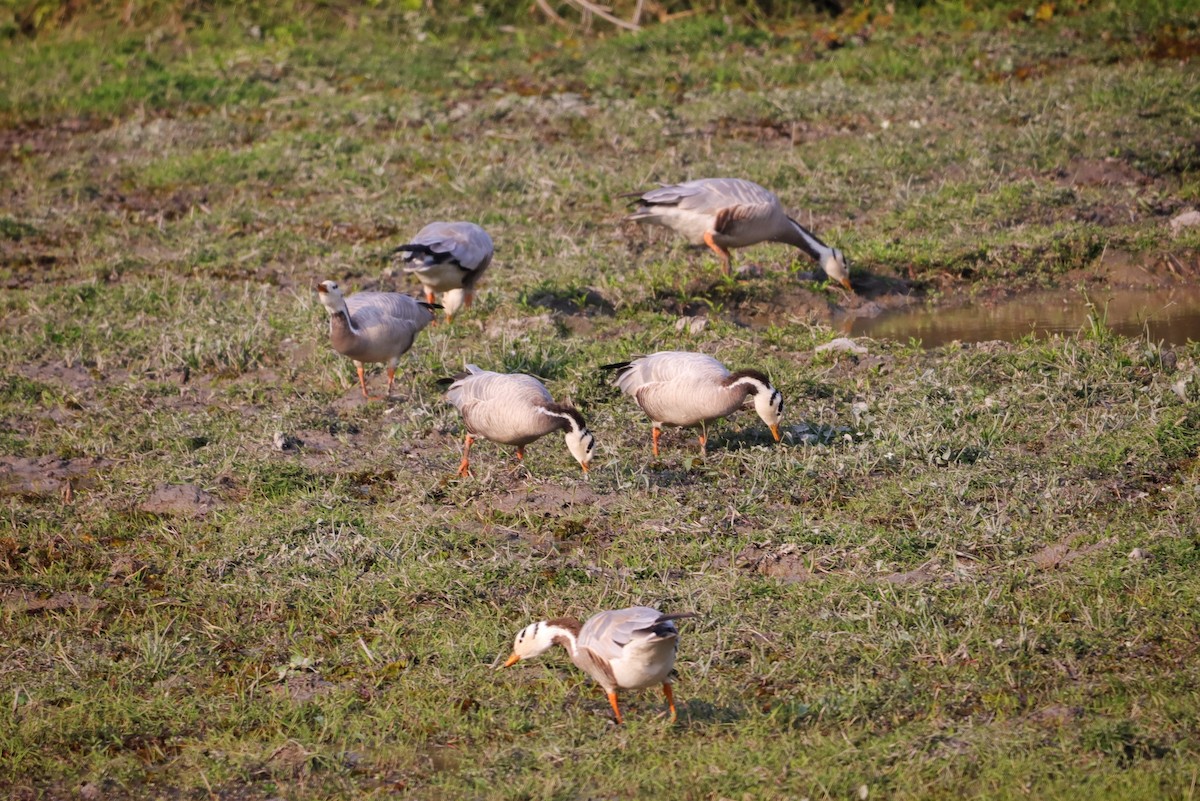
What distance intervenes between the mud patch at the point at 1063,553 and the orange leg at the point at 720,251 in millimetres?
5184

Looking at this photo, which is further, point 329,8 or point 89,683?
point 329,8

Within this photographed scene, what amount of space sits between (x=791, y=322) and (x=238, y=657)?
5.67m

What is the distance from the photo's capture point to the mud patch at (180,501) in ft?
25.6

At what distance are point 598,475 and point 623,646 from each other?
275cm

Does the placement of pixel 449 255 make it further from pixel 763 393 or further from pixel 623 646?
pixel 623 646

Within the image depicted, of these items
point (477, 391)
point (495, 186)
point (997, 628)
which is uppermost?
point (997, 628)

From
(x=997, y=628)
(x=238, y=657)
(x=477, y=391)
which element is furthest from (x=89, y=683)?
(x=997, y=628)

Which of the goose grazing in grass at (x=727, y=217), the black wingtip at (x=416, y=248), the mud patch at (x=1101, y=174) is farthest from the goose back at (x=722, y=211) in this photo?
the mud patch at (x=1101, y=174)

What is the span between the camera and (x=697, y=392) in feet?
26.2

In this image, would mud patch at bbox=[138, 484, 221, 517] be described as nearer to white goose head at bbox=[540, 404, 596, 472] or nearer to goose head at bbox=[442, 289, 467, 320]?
white goose head at bbox=[540, 404, 596, 472]

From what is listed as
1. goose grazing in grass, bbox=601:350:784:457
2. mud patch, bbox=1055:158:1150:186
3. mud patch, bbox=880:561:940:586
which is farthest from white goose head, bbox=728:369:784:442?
mud patch, bbox=1055:158:1150:186

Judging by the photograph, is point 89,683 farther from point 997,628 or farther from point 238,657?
point 997,628

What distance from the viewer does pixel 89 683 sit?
6.09 meters

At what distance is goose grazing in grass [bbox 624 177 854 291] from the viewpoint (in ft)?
37.0
